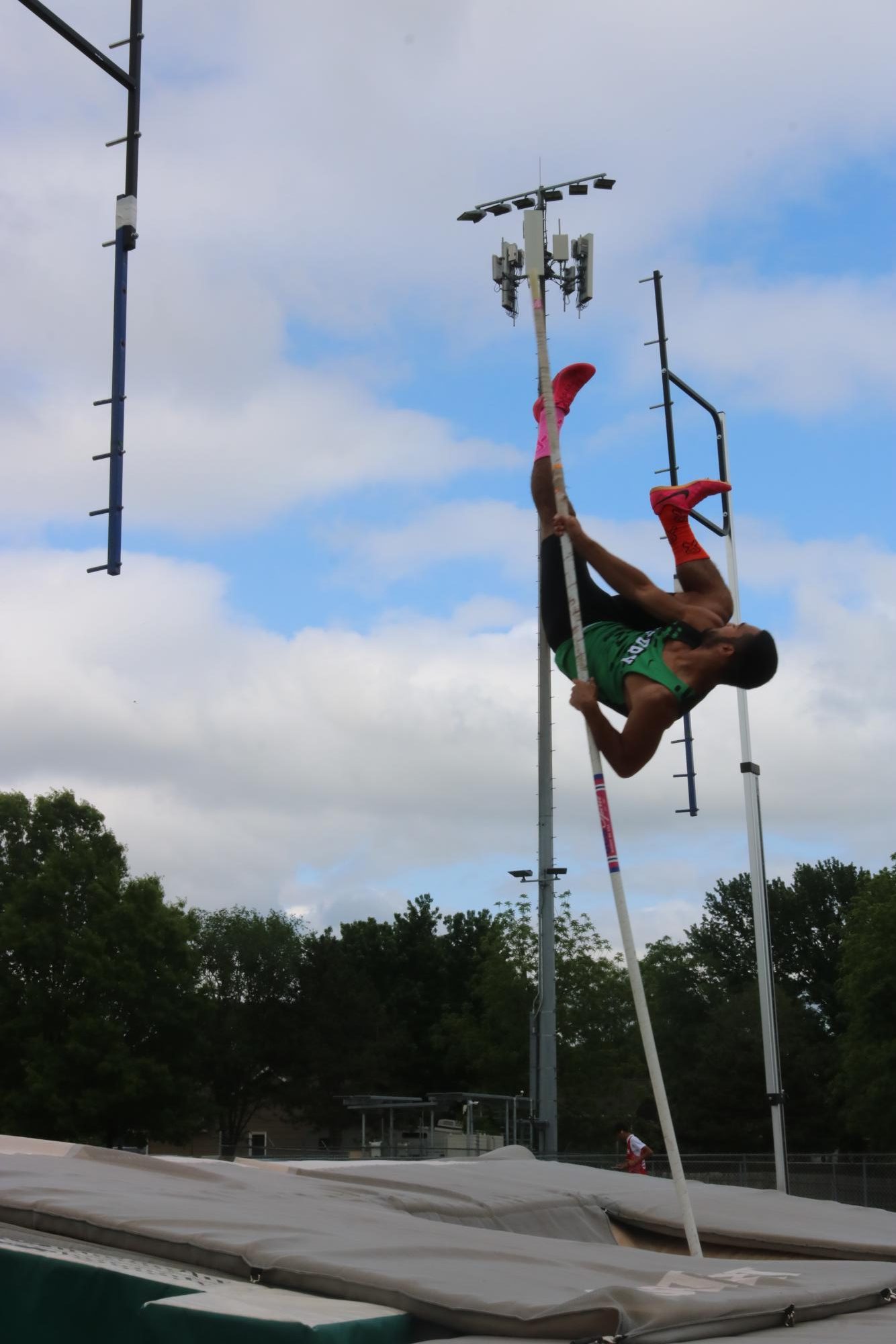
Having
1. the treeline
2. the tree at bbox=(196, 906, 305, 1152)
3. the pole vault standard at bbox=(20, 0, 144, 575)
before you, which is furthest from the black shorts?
the tree at bbox=(196, 906, 305, 1152)

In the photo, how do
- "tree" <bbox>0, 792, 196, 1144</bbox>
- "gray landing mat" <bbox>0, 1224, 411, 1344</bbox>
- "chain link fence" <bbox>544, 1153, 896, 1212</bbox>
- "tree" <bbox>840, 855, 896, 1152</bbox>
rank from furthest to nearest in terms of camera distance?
1. "tree" <bbox>840, 855, 896, 1152</bbox>
2. "tree" <bbox>0, 792, 196, 1144</bbox>
3. "chain link fence" <bbox>544, 1153, 896, 1212</bbox>
4. "gray landing mat" <bbox>0, 1224, 411, 1344</bbox>

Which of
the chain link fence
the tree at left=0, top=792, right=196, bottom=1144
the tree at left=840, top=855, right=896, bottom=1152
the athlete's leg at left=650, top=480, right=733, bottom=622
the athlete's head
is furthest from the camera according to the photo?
the tree at left=840, top=855, right=896, bottom=1152

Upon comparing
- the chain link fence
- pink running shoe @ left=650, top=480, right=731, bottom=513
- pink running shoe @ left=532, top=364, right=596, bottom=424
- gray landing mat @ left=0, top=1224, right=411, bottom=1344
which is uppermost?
pink running shoe @ left=532, top=364, right=596, bottom=424

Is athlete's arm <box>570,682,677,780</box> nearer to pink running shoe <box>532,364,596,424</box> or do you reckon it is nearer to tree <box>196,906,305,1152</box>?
pink running shoe <box>532,364,596,424</box>

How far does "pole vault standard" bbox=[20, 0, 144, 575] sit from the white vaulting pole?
1.91m

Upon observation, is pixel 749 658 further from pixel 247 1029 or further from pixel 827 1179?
pixel 247 1029

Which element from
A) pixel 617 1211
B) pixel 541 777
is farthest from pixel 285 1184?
pixel 541 777

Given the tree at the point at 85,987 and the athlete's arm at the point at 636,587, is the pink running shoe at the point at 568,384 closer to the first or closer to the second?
the athlete's arm at the point at 636,587

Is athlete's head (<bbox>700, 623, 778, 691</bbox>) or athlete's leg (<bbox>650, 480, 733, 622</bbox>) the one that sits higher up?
athlete's leg (<bbox>650, 480, 733, 622</bbox>)

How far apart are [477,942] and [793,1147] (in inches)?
658

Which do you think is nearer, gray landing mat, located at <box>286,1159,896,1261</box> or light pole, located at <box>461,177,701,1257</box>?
light pole, located at <box>461,177,701,1257</box>

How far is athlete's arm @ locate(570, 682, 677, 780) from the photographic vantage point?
4895mm

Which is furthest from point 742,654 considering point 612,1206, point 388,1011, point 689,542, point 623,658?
point 388,1011

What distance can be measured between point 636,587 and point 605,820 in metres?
0.89
